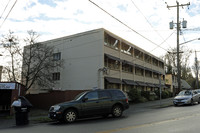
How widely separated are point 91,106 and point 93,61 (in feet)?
44.3

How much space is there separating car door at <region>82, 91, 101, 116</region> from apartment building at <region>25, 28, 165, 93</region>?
11.5 m

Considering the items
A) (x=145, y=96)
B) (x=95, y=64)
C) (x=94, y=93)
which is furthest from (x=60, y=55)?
(x=94, y=93)

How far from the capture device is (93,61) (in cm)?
2483

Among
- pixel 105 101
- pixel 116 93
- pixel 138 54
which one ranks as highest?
pixel 138 54

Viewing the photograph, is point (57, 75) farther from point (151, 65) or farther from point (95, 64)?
point (151, 65)

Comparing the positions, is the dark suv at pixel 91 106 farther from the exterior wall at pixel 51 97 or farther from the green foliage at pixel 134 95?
the green foliage at pixel 134 95

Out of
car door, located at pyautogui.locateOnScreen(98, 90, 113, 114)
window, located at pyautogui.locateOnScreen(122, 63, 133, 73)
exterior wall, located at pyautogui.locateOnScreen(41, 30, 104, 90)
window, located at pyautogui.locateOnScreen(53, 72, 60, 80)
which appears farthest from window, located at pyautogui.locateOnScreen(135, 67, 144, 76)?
car door, located at pyautogui.locateOnScreen(98, 90, 113, 114)

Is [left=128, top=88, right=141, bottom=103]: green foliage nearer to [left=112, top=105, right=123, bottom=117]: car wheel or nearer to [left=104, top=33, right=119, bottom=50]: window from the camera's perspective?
[left=104, top=33, right=119, bottom=50]: window

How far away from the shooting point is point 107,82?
2467cm

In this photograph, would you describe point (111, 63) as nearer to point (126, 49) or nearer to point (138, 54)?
point (126, 49)

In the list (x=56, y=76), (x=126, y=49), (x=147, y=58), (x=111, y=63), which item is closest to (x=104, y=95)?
(x=111, y=63)

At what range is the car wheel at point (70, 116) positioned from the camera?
35.9ft

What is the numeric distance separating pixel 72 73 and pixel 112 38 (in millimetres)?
7009

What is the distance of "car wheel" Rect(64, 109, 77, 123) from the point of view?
11.0m
